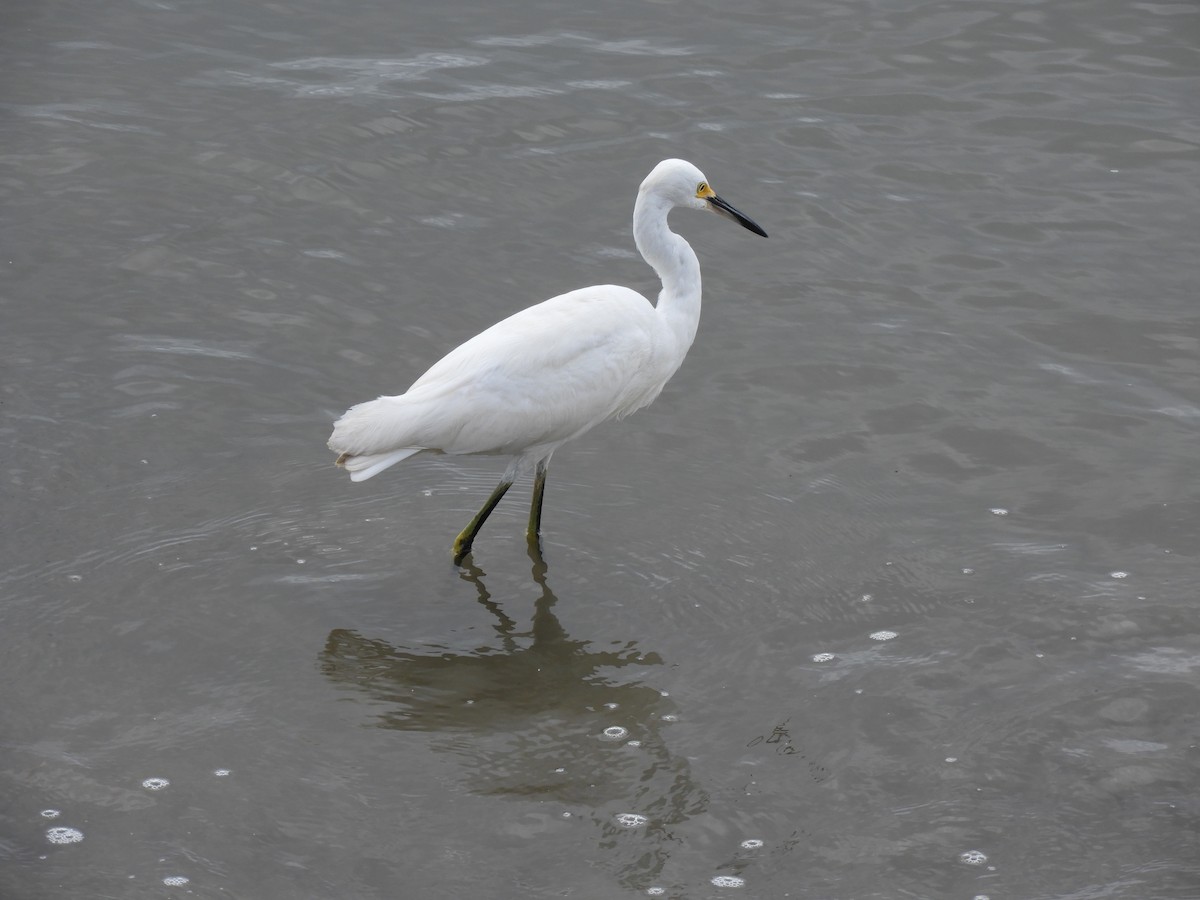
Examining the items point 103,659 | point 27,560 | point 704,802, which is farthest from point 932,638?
point 27,560

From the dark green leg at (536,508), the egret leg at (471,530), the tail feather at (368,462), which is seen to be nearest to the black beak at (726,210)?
the dark green leg at (536,508)

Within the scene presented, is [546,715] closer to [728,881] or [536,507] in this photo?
[728,881]

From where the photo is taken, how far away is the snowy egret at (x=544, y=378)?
629cm

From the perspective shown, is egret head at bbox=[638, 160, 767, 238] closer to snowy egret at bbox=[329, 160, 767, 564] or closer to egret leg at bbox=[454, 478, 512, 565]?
snowy egret at bbox=[329, 160, 767, 564]

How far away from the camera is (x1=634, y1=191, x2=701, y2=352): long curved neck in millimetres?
6816

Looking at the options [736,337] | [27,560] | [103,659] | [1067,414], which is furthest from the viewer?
[736,337]

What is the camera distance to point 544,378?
6.44 metres

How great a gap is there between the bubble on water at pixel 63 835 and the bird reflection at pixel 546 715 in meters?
1.23

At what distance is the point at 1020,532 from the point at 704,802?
2551 millimetres

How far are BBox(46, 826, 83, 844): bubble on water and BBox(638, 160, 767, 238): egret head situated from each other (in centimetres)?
384

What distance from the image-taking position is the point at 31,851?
475 centimetres

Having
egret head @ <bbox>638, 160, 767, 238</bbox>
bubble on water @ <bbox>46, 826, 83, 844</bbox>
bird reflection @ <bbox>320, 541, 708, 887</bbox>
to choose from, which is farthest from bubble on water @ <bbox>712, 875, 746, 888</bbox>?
egret head @ <bbox>638, 160, 767, 238</bbox>

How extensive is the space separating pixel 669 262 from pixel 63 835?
378 centimetres

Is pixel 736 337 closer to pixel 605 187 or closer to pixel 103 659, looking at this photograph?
pixel 605 187
